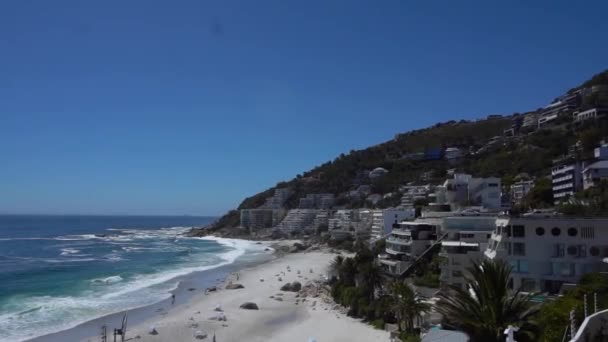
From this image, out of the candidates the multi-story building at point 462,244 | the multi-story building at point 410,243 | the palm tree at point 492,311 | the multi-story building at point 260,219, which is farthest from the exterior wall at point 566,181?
the multi-story building at point 260,219

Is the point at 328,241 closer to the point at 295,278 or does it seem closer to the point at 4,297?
the point at 295,278


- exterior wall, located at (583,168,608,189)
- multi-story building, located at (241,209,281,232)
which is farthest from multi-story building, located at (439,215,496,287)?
multi-story building, located at (241,209,281,232)

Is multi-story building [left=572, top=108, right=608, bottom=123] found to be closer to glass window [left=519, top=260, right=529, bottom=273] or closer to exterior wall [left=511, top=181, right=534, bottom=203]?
exterior wall [left=511, top=181, right=534, bottom=203]

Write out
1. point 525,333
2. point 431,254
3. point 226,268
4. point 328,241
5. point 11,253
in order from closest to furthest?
1. point 525,333
2. point 431,254
3. point 226,268
4. point 11,253
5. point 328,241

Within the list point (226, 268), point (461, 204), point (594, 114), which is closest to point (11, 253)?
point (226, 268)

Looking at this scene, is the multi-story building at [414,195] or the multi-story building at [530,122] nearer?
the multi-story building at [414,195]

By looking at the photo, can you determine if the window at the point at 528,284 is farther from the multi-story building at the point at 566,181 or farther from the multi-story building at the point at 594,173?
the multi-story building at the point at 566,181

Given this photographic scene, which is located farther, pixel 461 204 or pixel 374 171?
pixel 374 171
